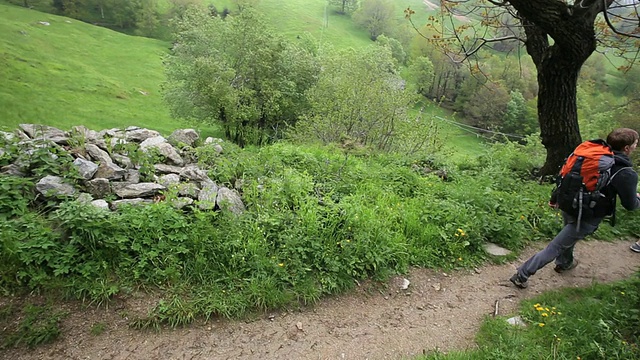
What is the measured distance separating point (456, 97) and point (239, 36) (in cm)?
5040

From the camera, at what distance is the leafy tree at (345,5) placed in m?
96.8

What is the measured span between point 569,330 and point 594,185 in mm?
1806

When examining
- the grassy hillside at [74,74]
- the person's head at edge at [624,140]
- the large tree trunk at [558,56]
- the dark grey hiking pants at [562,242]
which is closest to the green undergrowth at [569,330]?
the dark grey hiking pants at [562,242]

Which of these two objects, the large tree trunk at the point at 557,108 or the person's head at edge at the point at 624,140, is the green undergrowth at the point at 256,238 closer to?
the large tree trunk at the point at 557,108

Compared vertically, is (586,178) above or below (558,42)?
below

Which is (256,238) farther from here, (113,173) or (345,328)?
(113,173)

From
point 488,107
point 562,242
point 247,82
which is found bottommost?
point 488,107

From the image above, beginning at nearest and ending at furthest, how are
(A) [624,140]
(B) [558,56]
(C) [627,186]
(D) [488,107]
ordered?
(C) [627,186] < (A) [624,140] < (B) [558,56] < (D) [488,107]

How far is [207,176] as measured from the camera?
20.2 feet

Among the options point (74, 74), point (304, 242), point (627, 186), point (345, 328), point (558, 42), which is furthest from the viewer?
point (74, 74)

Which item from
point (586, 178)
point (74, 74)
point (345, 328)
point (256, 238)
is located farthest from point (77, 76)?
point (586, 178)

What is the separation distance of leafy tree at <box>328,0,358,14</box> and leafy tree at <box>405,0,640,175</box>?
3850 inches

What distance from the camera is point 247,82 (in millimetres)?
26516

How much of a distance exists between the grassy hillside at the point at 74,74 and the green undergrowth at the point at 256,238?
29.8 m
